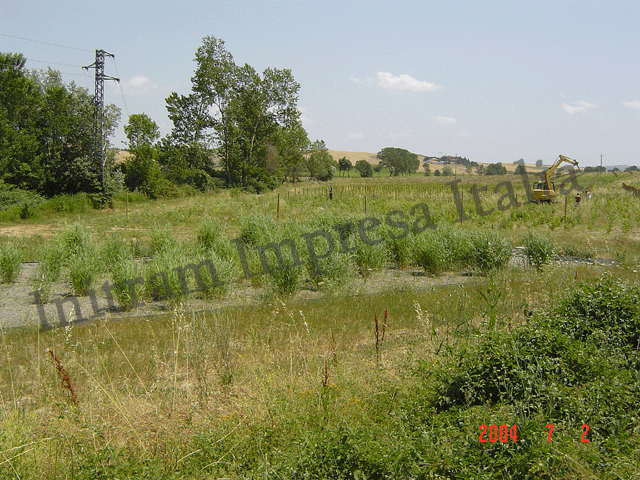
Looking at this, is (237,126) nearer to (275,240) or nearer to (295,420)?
(275,240)

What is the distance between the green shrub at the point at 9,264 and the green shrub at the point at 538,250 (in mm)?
10586

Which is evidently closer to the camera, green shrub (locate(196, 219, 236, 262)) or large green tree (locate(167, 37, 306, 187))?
green shrub (locate(196, 219, 236, 262))

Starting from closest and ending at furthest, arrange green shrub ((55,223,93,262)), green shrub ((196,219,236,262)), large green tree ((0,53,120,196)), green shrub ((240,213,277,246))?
green shrub ((55,223,93,262)) → green shrub ((196,219,236,262)) → green shrub ((240,213,277,246)) → large green tree ((0,53,120,196))

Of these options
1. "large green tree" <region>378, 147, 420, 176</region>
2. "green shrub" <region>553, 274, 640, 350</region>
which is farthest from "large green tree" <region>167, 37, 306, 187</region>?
"large green tree" <region>378, 147, 420, 176</region>

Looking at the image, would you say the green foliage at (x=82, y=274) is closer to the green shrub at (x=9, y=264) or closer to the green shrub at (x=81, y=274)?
the green shrub at (x=81, y=274)

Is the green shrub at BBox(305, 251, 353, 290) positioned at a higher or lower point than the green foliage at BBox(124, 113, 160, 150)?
lower

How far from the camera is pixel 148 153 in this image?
36.7 metres

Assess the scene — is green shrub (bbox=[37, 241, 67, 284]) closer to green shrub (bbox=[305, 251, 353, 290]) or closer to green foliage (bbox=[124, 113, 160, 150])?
green shrub (bbox=[305, 251, 353, 290])

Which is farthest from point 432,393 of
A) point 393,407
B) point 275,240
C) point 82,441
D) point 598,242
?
point 598,242

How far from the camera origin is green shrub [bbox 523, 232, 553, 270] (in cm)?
1076

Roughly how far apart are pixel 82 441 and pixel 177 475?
2.32 feet
